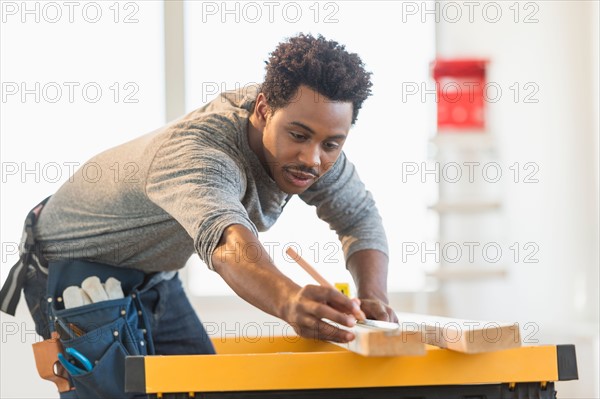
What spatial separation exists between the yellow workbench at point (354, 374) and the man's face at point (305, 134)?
47cm

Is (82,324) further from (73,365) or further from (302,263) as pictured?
(302,263)

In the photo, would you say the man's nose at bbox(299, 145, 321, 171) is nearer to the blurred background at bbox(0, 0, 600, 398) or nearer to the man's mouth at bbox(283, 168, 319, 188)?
the man's mouth at bbox(283, 168, 319, 188)

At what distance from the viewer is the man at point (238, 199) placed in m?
1.32

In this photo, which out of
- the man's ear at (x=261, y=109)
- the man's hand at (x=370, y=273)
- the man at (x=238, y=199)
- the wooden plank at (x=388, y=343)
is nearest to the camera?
the wooden plank at (x=388, y=343)

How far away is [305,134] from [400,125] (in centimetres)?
196

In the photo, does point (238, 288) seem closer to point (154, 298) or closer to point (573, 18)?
point (154, 298)

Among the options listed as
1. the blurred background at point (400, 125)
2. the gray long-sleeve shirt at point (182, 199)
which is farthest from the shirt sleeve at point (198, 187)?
the blurred background at point (400, 125)

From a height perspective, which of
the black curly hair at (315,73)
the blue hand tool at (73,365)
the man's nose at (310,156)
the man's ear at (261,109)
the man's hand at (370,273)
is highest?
the black curly hair at (315,73)

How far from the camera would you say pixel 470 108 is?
3.38 metres

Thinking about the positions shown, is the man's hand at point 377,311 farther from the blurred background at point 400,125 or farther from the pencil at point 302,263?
the blurred background at point 400,125

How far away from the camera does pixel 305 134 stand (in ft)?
5.20

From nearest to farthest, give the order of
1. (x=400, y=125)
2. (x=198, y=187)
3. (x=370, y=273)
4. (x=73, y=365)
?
(x=198, y=187)
(x=73, y=365)
(x=370, y=273)
(x=400, y=125)

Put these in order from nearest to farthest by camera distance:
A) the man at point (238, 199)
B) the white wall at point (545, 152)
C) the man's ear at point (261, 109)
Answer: the man at point (238, 199) → the man's ear at point (261, 109) → the white wall at point (545, 152)

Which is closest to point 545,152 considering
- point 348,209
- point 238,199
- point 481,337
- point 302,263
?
point 348,209
